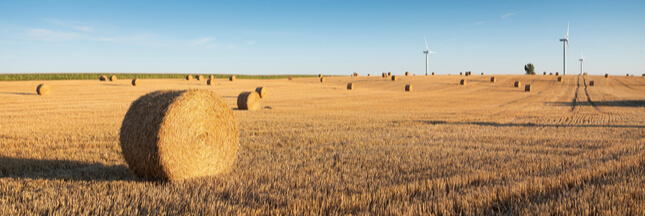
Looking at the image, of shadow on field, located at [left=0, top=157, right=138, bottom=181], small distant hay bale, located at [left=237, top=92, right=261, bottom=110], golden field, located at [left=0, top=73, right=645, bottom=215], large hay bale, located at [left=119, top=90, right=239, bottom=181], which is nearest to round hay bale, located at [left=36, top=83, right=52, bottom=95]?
small distant hay bale, located at [left=237, top=92, right=261, bottom=110]

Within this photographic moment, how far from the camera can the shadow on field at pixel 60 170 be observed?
656 centimetres

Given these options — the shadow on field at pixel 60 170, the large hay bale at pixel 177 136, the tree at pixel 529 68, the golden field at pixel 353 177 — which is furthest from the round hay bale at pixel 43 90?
the tree at pixel 529 68

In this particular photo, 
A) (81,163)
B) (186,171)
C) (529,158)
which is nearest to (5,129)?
(81,163)

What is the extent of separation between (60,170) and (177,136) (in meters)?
2.06

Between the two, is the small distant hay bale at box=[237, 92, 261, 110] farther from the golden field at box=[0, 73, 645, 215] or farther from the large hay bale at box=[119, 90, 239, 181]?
the large hay bale at box=[119, 90, 239, 181]

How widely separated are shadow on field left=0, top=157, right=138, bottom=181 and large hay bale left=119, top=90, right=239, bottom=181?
46cm

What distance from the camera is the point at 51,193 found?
18.1ft

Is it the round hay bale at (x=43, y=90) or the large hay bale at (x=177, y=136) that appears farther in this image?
the round hay bale at (x=43, y=90)

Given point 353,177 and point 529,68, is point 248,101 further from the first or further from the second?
point 529,68

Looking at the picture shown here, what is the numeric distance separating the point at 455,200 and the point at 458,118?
12.0 metres

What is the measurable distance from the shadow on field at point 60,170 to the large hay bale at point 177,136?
463mm

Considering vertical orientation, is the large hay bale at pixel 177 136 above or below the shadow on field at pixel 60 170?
above

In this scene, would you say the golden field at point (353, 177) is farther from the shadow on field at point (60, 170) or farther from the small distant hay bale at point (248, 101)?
the small distant hay bale at point (248, 101)

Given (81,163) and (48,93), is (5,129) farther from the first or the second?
(48,93)
